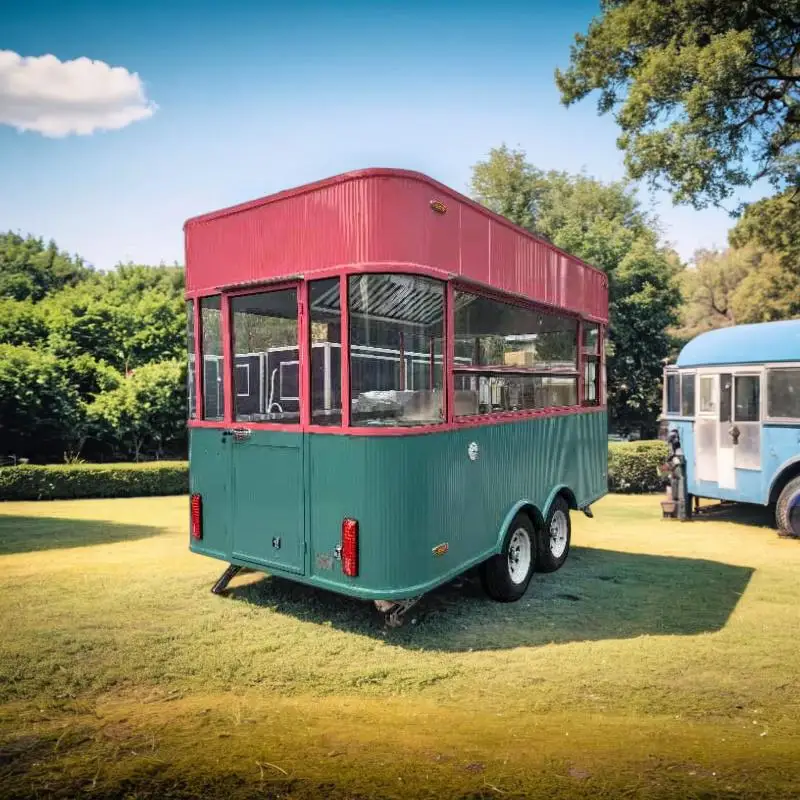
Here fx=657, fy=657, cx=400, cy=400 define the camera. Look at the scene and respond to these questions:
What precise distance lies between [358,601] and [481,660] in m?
1.64

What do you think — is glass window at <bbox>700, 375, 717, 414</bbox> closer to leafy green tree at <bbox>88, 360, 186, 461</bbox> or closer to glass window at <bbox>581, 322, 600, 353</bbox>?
glass window at <bbox>581, 322, 600, 353</bbox>

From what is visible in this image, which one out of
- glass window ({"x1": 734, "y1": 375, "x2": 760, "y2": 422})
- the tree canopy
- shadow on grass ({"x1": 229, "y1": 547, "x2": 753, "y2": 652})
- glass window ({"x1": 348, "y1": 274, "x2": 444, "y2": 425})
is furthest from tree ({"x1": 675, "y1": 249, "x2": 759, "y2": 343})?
glass window ({"x1": 348, "y1": 274, "x2": 444, "y2": 425})

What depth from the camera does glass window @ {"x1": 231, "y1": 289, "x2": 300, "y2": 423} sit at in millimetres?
5840

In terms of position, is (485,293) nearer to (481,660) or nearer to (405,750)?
(481,660)

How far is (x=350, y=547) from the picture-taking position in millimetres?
5254

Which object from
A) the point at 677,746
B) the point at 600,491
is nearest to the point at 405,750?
the point at 677,746

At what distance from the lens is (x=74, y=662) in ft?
16.2

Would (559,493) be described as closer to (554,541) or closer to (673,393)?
(554,541)

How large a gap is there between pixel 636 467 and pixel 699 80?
9503 millimetres

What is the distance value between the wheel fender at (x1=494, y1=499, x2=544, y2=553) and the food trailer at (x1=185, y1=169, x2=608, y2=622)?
0.03 m

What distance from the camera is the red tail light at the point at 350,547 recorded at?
5.24 m

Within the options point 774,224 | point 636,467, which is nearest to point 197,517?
point 636,467

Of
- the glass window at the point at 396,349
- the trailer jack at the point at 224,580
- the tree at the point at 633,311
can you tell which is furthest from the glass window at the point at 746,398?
the tree at the point at 633,311

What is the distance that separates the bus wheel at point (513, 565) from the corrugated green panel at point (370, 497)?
0.86ft
